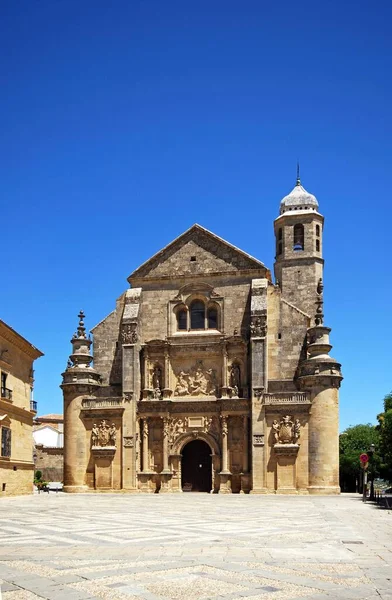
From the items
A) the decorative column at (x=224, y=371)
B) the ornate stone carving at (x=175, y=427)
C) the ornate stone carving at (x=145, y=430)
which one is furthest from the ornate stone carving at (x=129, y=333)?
the decorative column at (x=224, y=371)

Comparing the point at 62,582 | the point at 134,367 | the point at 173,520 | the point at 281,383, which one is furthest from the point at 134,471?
the point at 62,582

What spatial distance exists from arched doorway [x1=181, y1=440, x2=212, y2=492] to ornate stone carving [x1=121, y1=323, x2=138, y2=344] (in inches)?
291

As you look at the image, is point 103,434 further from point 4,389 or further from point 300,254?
point 300,254

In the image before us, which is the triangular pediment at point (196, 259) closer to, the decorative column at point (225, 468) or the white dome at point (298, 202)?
the decorative column at point (225, 468)

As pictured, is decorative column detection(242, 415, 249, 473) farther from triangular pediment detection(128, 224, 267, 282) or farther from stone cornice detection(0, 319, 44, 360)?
stone cornice detection(0, 319, 44, 360)

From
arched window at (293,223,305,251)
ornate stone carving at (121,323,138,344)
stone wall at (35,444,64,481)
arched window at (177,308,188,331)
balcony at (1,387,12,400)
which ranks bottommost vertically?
stone wall at (35,444,64,481)

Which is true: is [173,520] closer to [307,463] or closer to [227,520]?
[227,520]

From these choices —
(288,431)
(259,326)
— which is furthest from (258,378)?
(288,431)

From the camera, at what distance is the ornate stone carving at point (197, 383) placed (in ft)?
151

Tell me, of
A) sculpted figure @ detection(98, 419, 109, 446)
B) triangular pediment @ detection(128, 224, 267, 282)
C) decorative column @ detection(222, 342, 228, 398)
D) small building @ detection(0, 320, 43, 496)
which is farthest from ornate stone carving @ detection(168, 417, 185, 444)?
triangular pediment @ detection(128, 224, 267, 282)

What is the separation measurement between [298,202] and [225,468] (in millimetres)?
22541

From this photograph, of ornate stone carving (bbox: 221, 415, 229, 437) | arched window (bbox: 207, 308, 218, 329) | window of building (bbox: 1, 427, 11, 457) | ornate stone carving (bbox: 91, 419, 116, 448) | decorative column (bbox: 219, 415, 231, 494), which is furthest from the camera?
arched window (bbox: 207, 308, 218, 329)

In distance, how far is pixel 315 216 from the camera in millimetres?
55438

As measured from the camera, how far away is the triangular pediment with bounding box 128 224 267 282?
154ft
